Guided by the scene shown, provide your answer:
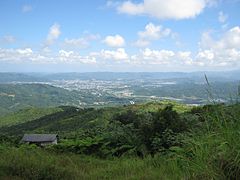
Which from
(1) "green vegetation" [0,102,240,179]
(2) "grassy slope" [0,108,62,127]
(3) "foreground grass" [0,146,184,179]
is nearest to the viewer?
(1) "green vegetation" [0,102,240,179]

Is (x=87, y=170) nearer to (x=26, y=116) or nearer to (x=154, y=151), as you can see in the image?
(x=154, y=151)

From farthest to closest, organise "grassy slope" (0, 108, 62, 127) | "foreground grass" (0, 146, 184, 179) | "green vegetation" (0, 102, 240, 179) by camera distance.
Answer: "grassy slope" (0, 108, 62, 127)
"foreground grass" (0, 146, 184, 179)
"green vegetation" (0, 102, 240, 179)

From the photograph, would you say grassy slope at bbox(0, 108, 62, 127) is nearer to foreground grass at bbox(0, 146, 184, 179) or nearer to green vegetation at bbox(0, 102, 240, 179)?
green vegetation at bbox(0, 102, 240, 179)

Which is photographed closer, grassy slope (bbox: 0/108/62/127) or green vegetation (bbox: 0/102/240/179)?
green vegetation (bbox: 0/102/240/179)

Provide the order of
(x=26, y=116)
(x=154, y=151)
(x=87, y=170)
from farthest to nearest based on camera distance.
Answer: (x=26, y=116) → (x=154, y=151) → (x=87, y=170)


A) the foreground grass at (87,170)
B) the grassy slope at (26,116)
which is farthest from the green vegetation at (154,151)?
the grassy slope at (26,116)

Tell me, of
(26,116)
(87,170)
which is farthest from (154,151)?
(26,116)

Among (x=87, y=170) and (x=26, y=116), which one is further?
(x=26, y=116)

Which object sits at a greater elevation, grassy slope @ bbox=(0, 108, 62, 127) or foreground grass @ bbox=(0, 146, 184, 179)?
foreground grass @ bbox=(0, 146, 184, 179)

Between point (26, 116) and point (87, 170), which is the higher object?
point (87, 170)

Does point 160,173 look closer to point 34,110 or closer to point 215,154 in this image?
point 215,154

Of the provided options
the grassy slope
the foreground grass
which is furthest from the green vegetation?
the grassy slope

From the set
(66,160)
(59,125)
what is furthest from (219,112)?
(59,125)
